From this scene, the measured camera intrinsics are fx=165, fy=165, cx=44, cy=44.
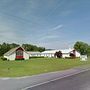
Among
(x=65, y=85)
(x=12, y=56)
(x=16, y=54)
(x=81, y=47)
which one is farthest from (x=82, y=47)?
(x=65, y=85)

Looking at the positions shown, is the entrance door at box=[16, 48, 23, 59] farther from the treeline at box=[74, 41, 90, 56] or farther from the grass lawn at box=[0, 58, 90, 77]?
the treeline at box=[74, 41, 90, 56]

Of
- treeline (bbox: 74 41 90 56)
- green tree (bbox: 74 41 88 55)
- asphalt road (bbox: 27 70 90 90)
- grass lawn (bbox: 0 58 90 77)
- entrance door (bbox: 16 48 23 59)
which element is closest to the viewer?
asphalt road (bbox: 27 70 90 90)

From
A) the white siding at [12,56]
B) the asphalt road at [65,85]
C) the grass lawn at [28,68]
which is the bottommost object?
the asphalt road at [65,85]

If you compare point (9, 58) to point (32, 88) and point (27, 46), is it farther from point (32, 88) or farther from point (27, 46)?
point (27, 46)

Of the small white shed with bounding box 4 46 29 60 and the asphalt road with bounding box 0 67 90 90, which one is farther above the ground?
the small white shed with bounding box 4 46 29 60

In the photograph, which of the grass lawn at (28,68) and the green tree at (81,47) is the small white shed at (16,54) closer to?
the grass lawn at (28,68)

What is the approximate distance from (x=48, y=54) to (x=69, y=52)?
16701 mm

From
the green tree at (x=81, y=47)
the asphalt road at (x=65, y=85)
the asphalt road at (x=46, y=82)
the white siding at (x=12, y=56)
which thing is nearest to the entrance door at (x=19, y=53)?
the white siding at (x=12, y=56)

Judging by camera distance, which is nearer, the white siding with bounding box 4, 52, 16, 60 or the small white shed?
the white siding with bounding box 4, 52, 16, 60

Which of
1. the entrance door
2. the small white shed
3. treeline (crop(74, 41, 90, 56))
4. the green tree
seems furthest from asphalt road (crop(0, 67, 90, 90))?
the green tree

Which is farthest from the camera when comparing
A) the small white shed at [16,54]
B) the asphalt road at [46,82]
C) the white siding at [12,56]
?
the small white shed at [16,54]

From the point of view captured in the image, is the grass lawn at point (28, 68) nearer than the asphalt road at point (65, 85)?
No

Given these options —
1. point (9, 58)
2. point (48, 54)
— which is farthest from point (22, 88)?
point (48, 54)

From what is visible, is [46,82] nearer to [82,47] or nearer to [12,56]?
[12,56]
